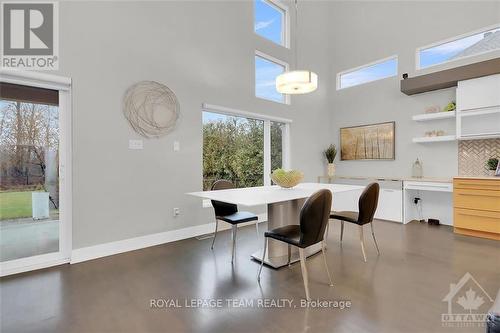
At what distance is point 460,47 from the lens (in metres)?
4.36

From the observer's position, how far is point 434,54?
15.2 feet

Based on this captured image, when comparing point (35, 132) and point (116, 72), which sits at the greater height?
point (116, 72)

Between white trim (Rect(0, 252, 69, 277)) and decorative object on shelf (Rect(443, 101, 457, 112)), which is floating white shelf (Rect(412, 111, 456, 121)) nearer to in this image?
decorative object on shelf (Rect(443, 101, 457, 112))

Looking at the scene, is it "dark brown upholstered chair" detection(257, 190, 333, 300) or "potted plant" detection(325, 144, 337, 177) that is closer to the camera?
"dark brown upholstered chair" detection(257, 190, 333, 300)

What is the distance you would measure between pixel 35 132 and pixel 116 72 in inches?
44.1

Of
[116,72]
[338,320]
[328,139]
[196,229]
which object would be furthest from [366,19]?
[338,320]

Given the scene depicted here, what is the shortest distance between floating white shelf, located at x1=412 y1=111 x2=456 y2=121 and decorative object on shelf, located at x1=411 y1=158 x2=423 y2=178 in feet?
2.62

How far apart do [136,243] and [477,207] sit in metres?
4.80

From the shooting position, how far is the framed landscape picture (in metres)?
5.19

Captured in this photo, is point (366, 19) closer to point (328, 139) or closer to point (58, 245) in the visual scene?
point (328, 139)

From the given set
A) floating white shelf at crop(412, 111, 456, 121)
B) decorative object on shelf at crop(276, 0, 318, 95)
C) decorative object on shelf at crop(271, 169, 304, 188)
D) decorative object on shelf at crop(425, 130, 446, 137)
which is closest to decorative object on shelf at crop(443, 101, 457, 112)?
floating white shelf at crop(412, 111, 456, 121)

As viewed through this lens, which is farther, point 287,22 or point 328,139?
point 328,139

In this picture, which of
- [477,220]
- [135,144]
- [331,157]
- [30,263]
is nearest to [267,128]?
[331,157]

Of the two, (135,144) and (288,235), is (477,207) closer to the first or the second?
(288,235)
